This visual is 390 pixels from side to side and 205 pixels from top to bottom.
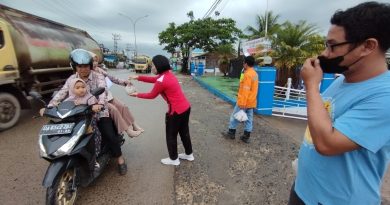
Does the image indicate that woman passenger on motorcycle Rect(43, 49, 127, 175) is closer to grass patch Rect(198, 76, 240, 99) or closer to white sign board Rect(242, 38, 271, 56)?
grass patch Rect(198, 76, 240, 99)

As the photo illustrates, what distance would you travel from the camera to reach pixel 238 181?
3775mm

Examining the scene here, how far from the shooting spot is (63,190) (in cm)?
283

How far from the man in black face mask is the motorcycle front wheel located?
2.33 metres

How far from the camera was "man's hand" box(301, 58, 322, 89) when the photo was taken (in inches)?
54.0

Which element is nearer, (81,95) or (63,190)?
(63,190)

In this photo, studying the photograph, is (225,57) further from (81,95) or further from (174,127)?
(81,95)

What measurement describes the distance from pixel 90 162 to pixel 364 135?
2725mm

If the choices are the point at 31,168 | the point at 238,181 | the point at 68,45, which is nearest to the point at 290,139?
the point at 238,181

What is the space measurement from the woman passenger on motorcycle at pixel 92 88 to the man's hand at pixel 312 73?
2356mm

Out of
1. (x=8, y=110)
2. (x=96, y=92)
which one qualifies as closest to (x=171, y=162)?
(x=96, y=92)

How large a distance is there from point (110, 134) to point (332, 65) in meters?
2.88

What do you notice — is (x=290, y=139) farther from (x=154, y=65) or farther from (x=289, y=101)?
(x=154, y=65)

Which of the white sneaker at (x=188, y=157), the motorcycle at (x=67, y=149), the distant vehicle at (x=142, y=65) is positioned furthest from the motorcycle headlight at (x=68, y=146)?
the distant vehicle at (x=142, y=65)

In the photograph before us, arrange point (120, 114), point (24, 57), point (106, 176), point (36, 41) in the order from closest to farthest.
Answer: point (106, 176), point (120, 114), point (24, 57), point (36, 41)
